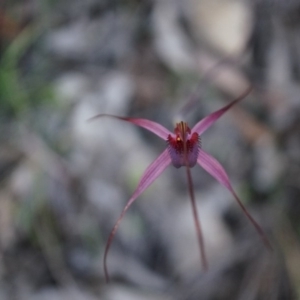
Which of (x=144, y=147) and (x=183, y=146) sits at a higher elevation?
(x=144, y=147)

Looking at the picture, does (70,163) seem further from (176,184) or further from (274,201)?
(274,201)

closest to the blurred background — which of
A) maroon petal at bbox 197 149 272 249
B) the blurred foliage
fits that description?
the blurred foliage

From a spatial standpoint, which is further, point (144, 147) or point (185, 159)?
point (144, 147)

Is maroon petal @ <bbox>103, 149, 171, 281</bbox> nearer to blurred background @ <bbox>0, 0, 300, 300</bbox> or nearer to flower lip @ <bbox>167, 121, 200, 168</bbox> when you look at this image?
flower lip @ <bbox>167, 121, 200, 168</bbox>

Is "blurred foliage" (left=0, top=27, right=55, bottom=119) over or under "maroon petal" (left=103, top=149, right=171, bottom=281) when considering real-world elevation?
over

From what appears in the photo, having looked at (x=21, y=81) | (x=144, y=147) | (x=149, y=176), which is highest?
(x=21, y=81)

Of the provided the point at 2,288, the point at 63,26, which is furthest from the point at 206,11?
the point at 2,288

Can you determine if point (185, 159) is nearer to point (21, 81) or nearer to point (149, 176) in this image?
point (149, 176)

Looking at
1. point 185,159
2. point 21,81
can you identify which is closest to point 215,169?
point 185,159
